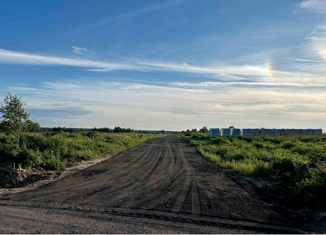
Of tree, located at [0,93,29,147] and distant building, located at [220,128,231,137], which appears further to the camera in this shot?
distant building, located at [220,128,231,137]

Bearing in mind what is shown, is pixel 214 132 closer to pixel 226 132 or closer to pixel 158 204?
pixel 226 132

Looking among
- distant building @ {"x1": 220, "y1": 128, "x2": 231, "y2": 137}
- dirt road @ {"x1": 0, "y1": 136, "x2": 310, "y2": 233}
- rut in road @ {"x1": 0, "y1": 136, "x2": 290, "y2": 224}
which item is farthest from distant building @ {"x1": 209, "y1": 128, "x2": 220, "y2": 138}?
dirt road @ {"x1": 0, "y1": 136, "x2": 310, "y2": 233}

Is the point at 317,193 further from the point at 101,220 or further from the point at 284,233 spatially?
the point at 101,220

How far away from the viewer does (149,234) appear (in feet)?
18.6

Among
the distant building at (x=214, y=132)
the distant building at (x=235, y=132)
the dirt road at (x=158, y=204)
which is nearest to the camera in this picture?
the dirt road at (x=158, y=204)

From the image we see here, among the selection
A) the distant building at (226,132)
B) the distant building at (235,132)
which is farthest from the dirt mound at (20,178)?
the distant building at (226,132)

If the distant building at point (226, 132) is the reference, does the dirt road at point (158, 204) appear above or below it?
below

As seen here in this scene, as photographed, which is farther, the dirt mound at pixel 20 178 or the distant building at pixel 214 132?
the distant building at pixel 214 132

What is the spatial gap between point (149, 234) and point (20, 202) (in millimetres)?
4830

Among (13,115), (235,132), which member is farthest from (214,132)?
(13,115)

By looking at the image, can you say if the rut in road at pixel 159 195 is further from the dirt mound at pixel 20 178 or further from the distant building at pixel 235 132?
the distant building at pixel 235 132

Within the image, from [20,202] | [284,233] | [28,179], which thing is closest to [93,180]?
[28,179]

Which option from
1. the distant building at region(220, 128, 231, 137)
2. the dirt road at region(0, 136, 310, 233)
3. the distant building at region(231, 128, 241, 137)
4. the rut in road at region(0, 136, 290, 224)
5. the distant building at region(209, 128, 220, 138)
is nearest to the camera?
the dirt road at region(0, 136, 310, 233)

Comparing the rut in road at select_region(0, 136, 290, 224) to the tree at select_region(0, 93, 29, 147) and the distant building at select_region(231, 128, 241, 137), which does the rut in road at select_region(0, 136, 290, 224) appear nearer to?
the tree at select_region(0, 93, 29, 147)
